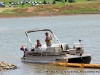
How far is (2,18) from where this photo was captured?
105m

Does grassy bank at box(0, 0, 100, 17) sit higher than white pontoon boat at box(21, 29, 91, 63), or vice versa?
white pontoon boat at box(21, 29, 91, 63)

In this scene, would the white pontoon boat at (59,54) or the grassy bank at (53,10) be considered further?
the grassy bank at (53,10)

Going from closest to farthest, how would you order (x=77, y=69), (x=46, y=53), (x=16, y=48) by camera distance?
(x=77, y=69)
(x=46, y=53)
(x=16, y=48)

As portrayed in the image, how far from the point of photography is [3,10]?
106625 mm

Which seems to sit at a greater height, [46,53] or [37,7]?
[46,53]

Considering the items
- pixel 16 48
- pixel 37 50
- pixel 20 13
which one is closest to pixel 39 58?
pixel 37 50

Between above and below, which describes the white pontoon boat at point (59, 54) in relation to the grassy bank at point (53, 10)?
above

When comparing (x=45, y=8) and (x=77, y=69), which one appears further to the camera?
(x=45, y=8)

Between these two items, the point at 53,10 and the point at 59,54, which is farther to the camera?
the point at 53,10

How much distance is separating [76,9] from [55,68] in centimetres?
7586

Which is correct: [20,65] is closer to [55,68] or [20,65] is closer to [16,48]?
[55,68]

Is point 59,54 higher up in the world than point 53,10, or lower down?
higher up

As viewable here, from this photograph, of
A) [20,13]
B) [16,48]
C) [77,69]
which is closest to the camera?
[77,69]

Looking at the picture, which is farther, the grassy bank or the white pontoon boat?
the grassy bank
